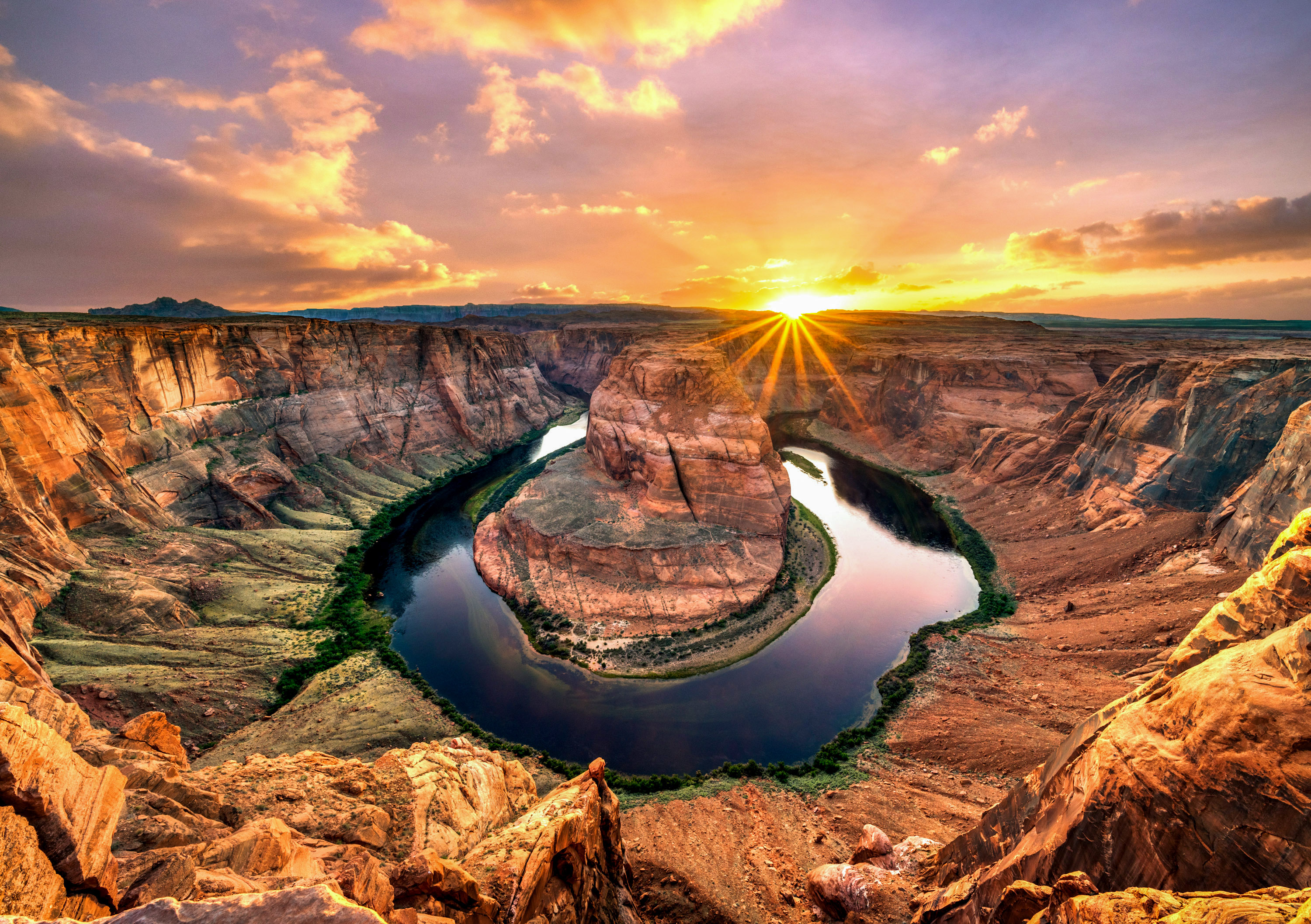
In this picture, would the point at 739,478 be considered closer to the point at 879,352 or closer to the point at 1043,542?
the point at 1043,542

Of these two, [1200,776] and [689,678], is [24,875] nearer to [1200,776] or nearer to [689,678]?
[1200,776]

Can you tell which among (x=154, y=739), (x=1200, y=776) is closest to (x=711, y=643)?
(x=1200, y=776)

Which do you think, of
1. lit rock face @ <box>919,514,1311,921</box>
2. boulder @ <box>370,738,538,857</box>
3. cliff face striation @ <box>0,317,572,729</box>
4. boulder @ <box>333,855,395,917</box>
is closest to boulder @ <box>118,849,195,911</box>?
boulder @ <box>333,855,395,917</box>

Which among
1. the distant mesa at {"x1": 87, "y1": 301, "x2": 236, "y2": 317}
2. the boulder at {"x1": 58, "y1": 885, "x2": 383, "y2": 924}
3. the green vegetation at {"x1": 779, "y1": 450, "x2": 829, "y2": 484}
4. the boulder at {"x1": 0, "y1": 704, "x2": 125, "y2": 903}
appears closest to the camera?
the boulder at {"x1": 58, "y1": 885, "x2": 383, "y2": 924}

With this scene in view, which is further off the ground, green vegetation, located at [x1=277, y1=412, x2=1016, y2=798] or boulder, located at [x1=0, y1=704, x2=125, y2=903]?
boulder, located at [x1=0, y1=704, x2=125, y2=903]

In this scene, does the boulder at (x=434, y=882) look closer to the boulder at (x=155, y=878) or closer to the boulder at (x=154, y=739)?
the boulder at (x=155, y=878)

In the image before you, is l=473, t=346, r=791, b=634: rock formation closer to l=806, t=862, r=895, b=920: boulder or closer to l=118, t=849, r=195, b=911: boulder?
l=806, t=862, r=895, b=920: boulder

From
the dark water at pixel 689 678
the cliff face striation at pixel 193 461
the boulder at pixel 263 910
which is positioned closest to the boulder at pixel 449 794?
the boulder at pixel 263 910

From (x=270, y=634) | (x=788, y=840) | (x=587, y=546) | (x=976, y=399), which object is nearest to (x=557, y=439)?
(x=587, y=546)
